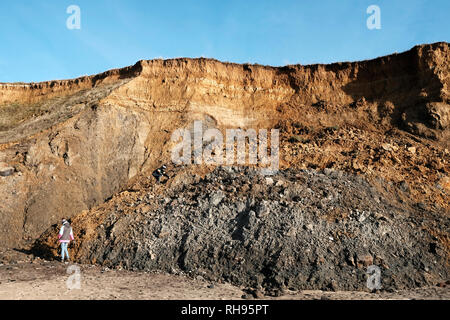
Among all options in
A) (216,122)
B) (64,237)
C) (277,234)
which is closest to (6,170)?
(64,237)

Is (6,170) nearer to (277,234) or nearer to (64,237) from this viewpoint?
(64,237)

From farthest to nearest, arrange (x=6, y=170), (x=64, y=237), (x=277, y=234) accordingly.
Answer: (x=6, y=170) < (x=64, y=237) < (x=277, y=234)

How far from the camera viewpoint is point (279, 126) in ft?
53.5

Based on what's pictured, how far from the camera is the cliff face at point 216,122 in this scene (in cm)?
1295

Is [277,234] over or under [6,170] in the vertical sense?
under

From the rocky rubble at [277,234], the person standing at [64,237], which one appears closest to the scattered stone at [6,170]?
the rocky rubble at [277,234]

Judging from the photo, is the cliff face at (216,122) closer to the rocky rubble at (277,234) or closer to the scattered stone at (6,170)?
the scattered stone at (6,170)

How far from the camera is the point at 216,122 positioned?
53.6 ft

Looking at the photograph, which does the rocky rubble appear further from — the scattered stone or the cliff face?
the scattered stone

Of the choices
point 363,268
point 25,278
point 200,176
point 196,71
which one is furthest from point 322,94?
point 25,278

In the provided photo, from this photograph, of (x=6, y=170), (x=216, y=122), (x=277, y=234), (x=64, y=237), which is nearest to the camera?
(x=277, y=234)

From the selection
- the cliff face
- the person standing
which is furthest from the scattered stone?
the person standing

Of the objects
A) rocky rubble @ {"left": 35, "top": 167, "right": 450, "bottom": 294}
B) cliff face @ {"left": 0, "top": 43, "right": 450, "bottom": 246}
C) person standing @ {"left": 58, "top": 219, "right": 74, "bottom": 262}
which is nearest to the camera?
rocky rubble @ {"left": 35, "top": 167, "right": 450, "bottom": 294}

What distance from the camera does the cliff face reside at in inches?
510
